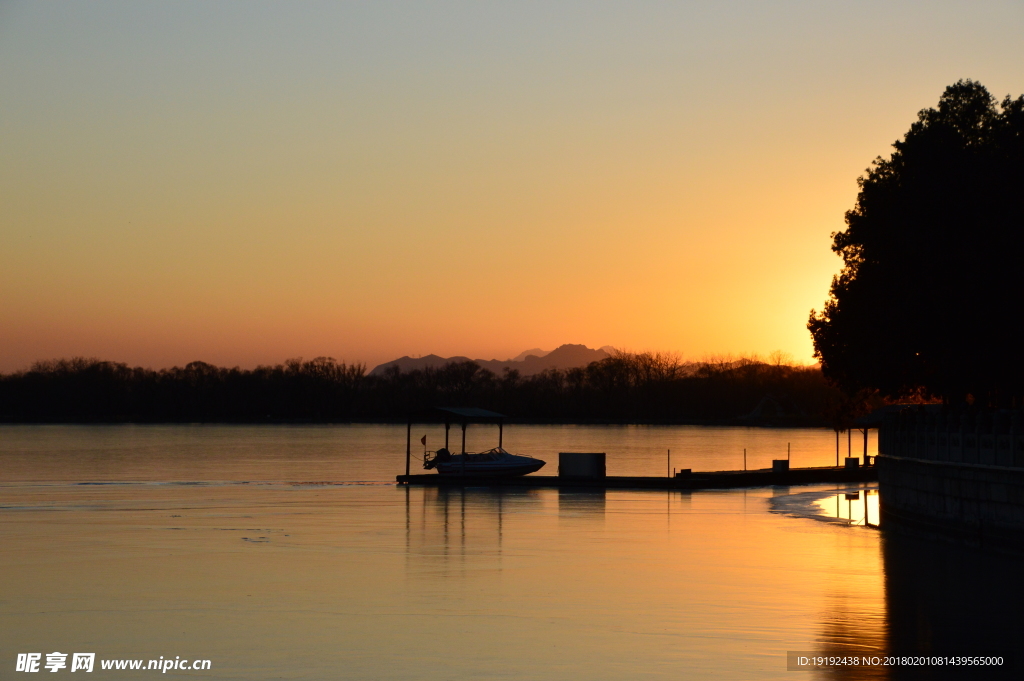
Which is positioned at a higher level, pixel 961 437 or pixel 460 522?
pixel 961 437

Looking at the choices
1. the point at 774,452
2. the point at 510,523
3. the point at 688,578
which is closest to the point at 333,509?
the point at 510,523

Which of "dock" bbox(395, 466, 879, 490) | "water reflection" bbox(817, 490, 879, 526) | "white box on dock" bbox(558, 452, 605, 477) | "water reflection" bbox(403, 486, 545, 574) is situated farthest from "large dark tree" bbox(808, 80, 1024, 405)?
"white box on dock" bbox(558, 452, 605, 477)

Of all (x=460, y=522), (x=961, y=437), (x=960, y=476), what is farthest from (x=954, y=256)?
(x=460, y=522)

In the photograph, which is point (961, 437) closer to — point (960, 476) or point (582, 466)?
point (960, 476)

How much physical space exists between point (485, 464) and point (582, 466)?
5299 millimetres

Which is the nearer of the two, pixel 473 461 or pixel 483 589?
pixel 483 589

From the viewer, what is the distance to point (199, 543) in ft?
87.8

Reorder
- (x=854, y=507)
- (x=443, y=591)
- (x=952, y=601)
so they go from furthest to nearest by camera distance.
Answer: (x=854, y=507), (x=443, y=591), (x=952, y=601)

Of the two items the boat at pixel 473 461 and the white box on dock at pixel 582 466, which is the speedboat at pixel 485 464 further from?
the white box on dock at pixel 582 466

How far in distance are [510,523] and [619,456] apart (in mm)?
70818

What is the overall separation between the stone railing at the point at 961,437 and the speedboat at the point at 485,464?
19.8m

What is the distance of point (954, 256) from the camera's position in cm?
3097

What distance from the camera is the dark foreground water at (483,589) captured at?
14703mm

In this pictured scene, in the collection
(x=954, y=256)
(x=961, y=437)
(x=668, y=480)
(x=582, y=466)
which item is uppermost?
(x=954, y=256)
